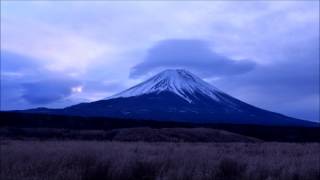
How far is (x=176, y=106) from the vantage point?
544 ft

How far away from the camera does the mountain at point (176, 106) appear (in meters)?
150

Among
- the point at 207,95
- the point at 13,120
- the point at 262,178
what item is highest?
the point at 207,95

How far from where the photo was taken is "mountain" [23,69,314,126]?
15038 centimetres

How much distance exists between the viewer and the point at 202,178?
446 inches

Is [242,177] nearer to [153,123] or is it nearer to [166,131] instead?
[166,131]

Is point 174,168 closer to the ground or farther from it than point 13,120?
closer to the ground

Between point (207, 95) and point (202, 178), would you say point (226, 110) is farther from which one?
point (202, 178)

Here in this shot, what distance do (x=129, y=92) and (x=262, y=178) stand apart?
17840 cm

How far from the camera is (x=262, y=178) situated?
11.8 metres

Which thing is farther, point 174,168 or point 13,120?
point 13,120

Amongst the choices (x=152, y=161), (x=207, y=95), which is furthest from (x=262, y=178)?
(x=207, y=95)

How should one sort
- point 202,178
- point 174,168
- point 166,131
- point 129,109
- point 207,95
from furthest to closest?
point 207,95 < point 129,109 < point 166,131 < point 174,168 < point 202,178

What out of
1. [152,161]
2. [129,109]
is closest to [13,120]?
[152,161]

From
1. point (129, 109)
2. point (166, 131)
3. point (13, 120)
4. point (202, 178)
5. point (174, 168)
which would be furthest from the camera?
point (129, 109)
